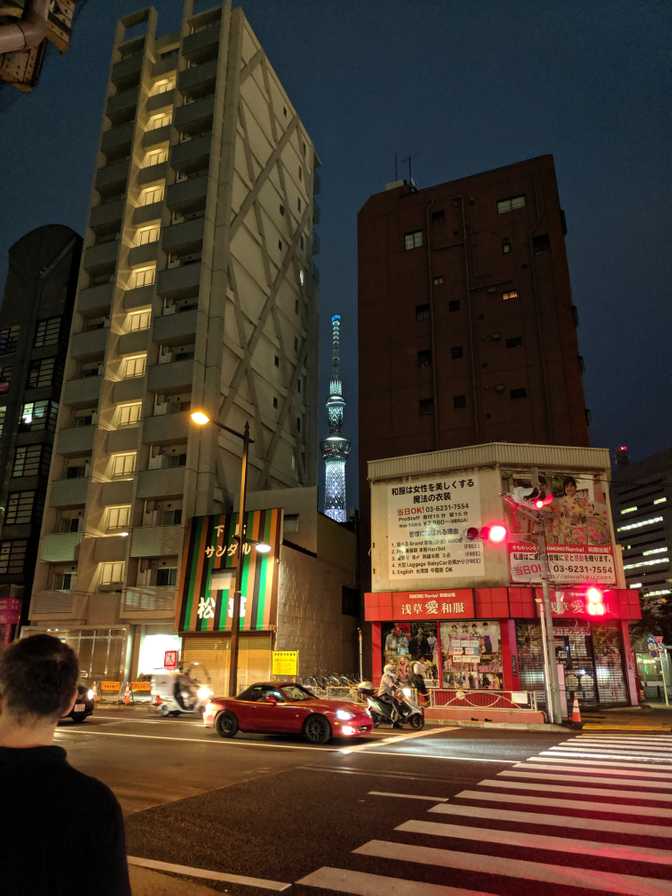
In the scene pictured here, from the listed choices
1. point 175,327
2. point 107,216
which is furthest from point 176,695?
point 107,216

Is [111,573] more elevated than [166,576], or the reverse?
[111,573]

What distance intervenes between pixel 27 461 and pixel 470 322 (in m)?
34.7

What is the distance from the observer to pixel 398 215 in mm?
49688

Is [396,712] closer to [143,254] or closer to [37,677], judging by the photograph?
[37,677]

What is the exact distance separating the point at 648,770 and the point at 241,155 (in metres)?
49.0

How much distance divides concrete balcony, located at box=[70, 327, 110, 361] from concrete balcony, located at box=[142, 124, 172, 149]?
16.3 metres

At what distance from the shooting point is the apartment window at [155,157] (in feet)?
161

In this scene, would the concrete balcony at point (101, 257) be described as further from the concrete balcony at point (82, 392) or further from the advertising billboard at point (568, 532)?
the advertising billboard at point (568, 532)

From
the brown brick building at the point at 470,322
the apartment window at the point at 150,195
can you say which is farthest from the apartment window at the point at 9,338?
the brown brick building at the point at 470,322

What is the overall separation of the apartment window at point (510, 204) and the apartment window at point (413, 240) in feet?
20.2

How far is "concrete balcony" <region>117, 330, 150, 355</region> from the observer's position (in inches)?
1661

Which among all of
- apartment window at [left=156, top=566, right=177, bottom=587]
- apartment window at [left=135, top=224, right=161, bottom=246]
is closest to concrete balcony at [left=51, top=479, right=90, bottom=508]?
apartment window at [left=156, top=566, right=177, bottom=587]

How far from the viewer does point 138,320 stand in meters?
44.2

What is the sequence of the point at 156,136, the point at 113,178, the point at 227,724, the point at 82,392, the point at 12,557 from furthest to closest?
the point at 156,136 < the point at 113,178 < the point at 12,557 < the point at 82,392 < the point at 227,724
